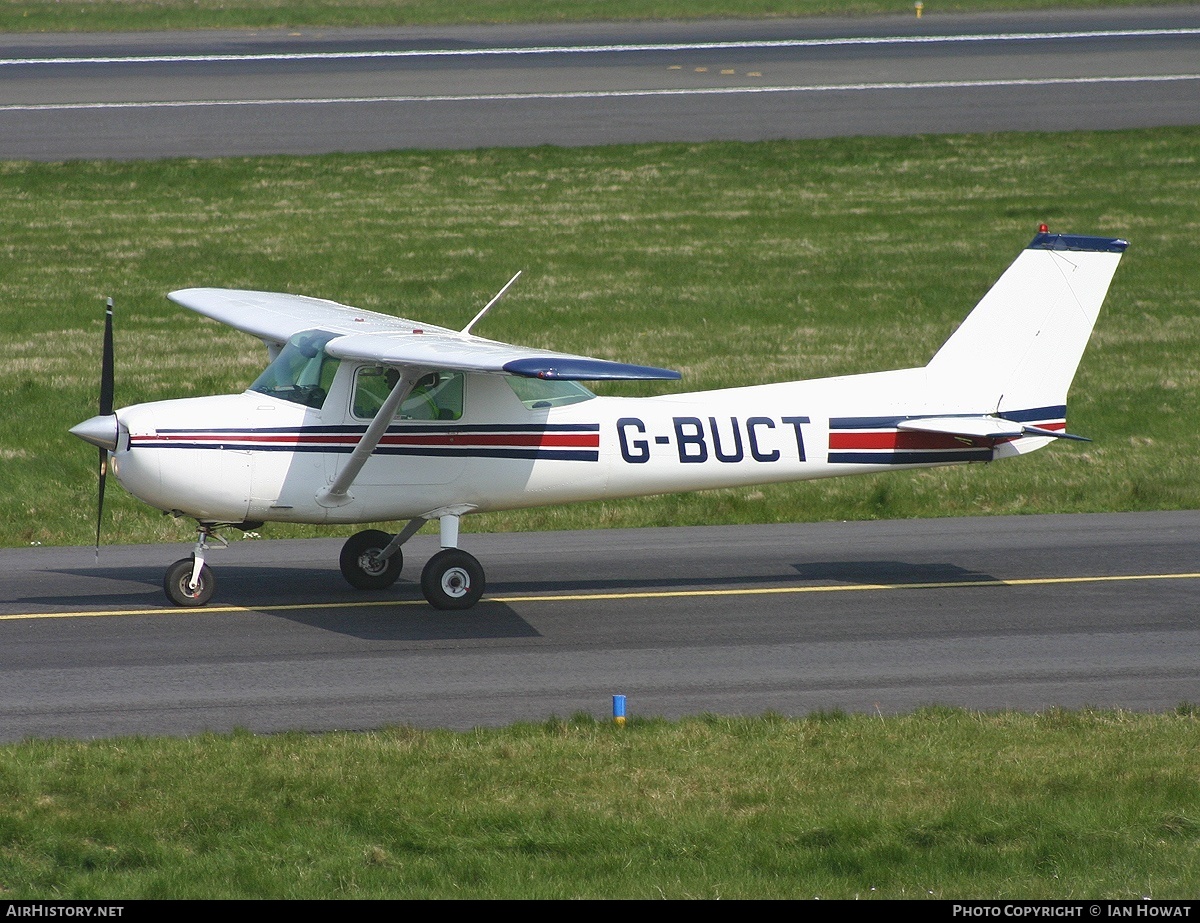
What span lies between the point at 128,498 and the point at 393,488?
18.4ft

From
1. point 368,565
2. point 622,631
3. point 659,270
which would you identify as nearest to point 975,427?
point 622,631

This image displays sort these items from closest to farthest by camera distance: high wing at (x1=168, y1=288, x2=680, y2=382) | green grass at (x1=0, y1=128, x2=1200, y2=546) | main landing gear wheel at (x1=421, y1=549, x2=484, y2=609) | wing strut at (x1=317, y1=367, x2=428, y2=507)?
high wing at (x1=168, y1=288, x2=680, y2=382) < wing strut at (x1=317, y1=367, x2=428, y2=507) < main landing gear wheel at (x1=421, y1=549, x2=484, y2=609) < green grass at (x1=0, y1=128, x2=1200, y2=546)

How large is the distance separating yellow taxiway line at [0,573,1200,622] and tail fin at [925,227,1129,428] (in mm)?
1484

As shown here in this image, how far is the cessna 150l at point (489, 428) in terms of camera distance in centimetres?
1181

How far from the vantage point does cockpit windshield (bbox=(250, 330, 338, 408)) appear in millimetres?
12148

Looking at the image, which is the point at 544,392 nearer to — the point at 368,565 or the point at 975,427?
the point at 368,565

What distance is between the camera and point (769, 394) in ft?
42.3

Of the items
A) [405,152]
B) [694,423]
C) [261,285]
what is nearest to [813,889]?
[694,423]

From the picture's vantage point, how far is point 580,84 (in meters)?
36.3

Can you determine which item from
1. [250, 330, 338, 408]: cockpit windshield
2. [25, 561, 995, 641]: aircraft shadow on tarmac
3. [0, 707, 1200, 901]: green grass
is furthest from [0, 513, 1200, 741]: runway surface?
[250, 330, 338, 408]: cockpit windshield

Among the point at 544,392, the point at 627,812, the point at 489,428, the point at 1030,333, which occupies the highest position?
the point at 1030,333

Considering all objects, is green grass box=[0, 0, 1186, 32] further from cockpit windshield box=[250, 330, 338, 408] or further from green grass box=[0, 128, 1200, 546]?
cockpit windshield box=[250, 330, 338, 408]

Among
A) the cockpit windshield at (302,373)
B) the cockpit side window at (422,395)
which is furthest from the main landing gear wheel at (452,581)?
the cockpit windshield at (302,373)

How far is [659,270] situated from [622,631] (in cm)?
1468
